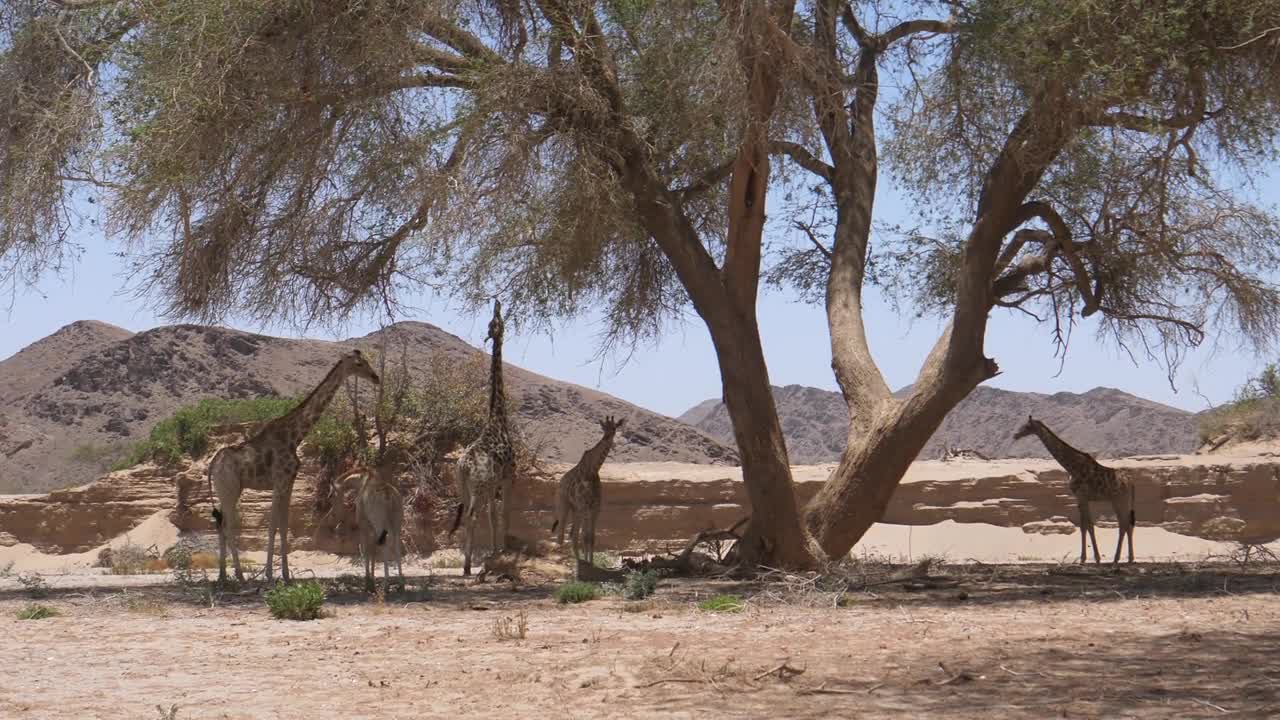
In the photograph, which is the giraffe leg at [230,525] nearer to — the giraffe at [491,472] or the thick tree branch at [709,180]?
the giraffe at [491,472]

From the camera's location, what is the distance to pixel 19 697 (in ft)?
25.6

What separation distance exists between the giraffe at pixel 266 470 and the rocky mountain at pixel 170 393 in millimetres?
26932

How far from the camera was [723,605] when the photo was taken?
11.7 m

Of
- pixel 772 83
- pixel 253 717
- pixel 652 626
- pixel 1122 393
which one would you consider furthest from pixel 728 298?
pixel 1122 393

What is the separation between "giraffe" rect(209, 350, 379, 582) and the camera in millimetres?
14461

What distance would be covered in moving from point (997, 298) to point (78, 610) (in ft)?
34.8

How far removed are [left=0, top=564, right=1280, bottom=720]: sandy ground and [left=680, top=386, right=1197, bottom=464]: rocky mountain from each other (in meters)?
43.1

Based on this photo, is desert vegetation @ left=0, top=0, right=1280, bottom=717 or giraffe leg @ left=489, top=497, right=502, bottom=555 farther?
giraffe leg @ left=489, top=497, right=502, bottom=555

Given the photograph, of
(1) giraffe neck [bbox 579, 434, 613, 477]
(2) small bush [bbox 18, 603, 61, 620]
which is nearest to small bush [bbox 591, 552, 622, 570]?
(1) giraffe neck [bbox 579, 434, 613, 477]

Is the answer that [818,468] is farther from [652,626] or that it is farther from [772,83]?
[652,626]

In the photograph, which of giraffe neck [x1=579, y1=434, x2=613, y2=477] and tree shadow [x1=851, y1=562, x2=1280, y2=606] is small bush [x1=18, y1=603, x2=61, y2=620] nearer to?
giraffe neck [x1=579, y1=434, x2=613, y2=477]

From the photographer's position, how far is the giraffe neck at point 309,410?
15.0 m

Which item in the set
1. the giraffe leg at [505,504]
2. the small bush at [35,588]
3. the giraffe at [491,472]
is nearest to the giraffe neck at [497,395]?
the giraffe at [491,472]

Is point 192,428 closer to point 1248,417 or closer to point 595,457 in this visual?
point 595,457
